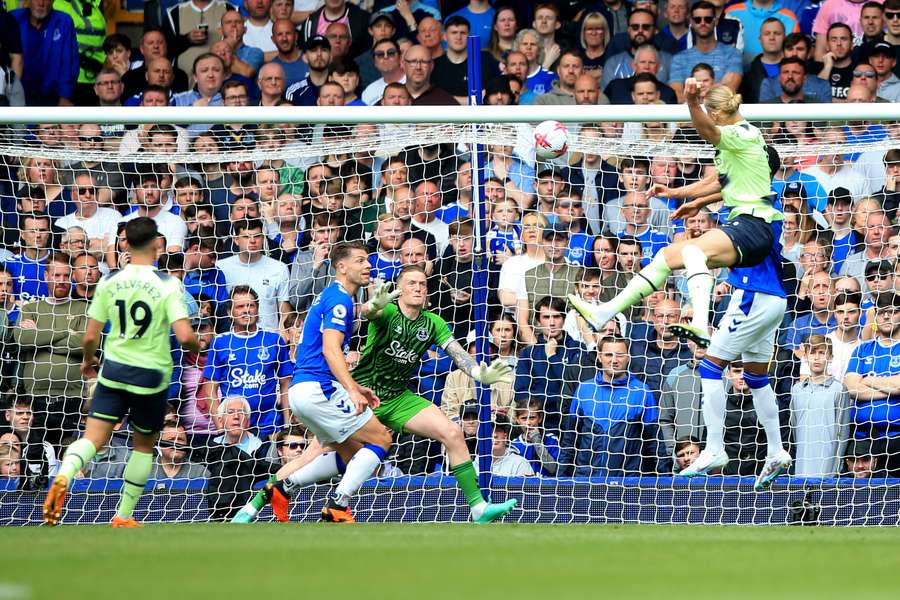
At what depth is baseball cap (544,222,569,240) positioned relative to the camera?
10789 millimetres

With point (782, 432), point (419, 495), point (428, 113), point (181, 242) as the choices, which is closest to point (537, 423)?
point (419, 495)

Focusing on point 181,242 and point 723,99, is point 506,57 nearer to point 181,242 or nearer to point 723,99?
point 181,242

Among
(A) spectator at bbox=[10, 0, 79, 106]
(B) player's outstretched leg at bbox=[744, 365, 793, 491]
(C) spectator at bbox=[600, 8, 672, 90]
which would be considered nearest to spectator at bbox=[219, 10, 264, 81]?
(A) spectator at bbox=[10, 0, 79, 106]

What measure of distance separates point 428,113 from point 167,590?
5.36 m

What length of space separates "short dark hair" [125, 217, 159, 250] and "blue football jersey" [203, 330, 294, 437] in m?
2.41

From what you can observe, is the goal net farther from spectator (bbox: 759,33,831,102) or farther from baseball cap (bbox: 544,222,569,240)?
spectator (bbox: 759,33,831,102)

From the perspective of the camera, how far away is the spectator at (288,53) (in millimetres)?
13008

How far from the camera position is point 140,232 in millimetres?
8266

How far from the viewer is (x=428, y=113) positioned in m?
9.56

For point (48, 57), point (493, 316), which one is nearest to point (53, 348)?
point (493, 316)

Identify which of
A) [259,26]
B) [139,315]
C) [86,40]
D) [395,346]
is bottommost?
[395,346]

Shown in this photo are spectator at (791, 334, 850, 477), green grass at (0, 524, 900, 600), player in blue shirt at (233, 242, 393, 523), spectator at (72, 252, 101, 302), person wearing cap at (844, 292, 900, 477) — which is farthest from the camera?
spectator at (72, 252, 101, 302)

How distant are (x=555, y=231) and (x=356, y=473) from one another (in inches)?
115

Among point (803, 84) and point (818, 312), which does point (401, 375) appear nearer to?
point (818, 312)
